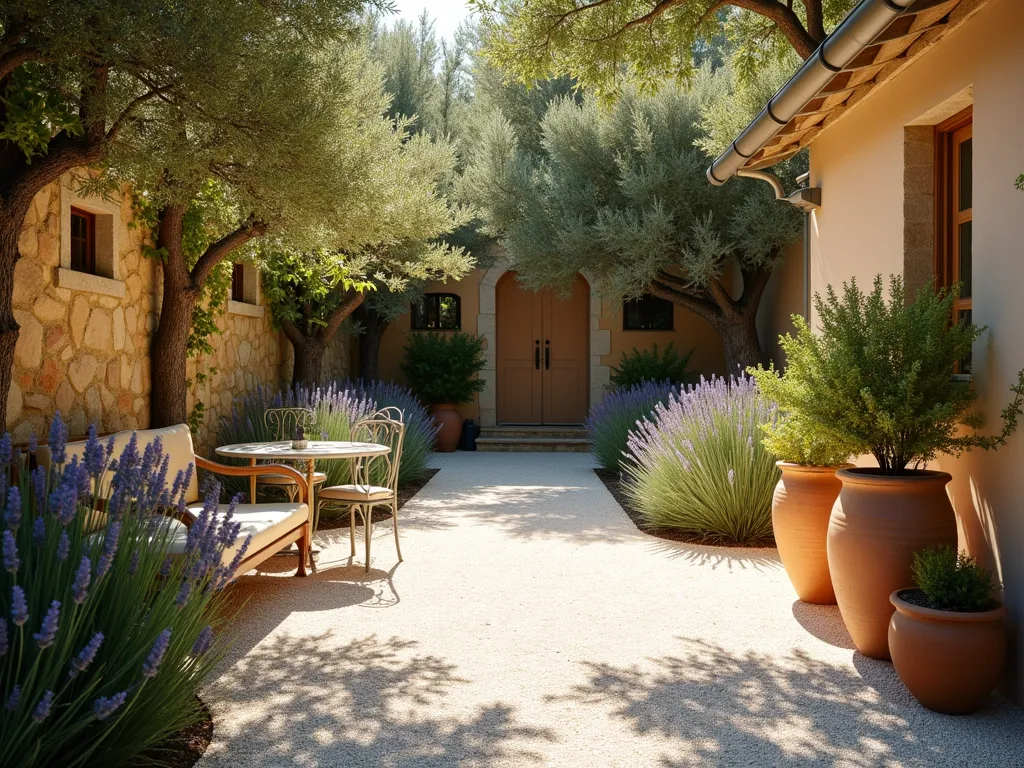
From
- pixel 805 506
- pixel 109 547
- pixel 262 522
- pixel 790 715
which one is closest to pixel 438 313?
pixel 262 522

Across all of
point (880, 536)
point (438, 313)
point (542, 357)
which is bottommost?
point (880, 536)

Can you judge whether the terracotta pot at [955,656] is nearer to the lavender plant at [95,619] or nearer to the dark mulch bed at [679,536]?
the lavender plant at [95,619]

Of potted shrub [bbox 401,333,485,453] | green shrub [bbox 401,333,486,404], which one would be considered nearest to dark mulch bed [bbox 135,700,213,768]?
potted shrub [bbox 401,333,485,453]

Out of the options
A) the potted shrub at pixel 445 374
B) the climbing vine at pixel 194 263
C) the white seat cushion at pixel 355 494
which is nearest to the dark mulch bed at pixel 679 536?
the white seat cushion at pixel 355 494

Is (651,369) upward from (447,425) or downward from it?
upward

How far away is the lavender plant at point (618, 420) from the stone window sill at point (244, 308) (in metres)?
3.90

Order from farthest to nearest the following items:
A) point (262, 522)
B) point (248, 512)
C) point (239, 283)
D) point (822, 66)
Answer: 1. point (239, 283)
2. point (248, 512)
3. point (262, 522)
4. point (822, 66)

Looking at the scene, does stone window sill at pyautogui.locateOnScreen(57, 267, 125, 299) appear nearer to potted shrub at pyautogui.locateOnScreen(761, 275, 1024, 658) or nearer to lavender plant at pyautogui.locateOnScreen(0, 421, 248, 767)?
lavender plant at pyautogui.locateOnScreen(0, 421, 248, 767)

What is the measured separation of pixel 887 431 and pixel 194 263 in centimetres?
520

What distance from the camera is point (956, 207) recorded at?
13.6 ft

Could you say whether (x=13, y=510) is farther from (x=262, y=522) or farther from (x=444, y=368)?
(x=444, y=368)

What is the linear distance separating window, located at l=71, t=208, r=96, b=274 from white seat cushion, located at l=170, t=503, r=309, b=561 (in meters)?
1.79

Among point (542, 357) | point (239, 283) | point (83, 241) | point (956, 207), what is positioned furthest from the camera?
point (542, 357)

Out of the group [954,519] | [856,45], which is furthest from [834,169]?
[954,519]
